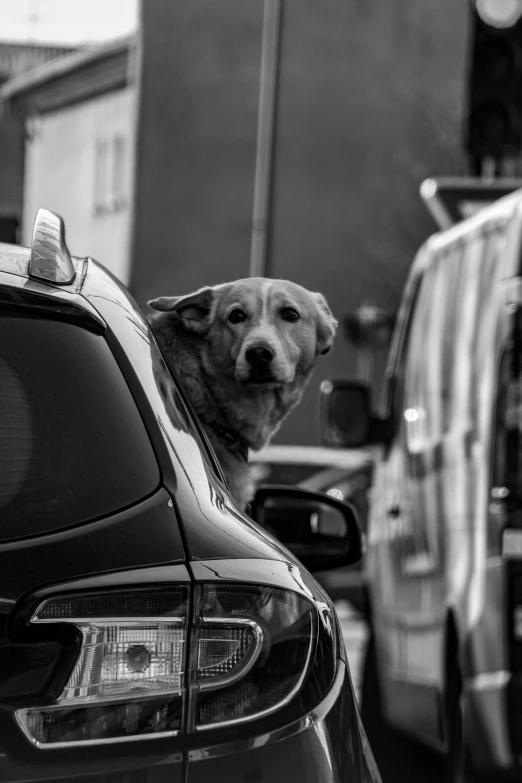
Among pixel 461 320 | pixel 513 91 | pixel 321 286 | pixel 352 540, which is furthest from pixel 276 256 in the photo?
pixel 352 540

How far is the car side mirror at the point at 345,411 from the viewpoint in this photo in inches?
281

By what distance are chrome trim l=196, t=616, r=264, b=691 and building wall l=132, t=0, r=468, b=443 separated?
1158 inches

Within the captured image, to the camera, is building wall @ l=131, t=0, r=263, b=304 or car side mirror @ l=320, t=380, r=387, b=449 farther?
building wall @ l=131, t=0, r=263, b=304

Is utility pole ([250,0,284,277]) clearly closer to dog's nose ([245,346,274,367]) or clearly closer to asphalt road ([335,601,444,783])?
asphalt road ([335,601,444,783])

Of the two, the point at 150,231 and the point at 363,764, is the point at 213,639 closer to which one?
the point at 363,764

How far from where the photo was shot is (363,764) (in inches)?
107

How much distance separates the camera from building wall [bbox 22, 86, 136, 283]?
3375 centimetres

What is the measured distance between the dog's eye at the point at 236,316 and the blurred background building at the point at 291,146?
88.8 ft

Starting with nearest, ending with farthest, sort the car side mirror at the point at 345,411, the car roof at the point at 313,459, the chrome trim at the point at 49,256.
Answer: the chrome trim at the point at 49,256
the car side mirror at the point at 345,411
the car roof at the point at 313,459

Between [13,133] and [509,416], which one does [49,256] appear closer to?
[509,416]

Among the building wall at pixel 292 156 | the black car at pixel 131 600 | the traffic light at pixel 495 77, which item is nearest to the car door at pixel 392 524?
the traffic light at pixel 495 77

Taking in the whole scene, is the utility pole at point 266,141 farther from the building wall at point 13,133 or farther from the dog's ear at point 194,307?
the dog's ear at point 194,307

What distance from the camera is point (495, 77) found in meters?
9.25

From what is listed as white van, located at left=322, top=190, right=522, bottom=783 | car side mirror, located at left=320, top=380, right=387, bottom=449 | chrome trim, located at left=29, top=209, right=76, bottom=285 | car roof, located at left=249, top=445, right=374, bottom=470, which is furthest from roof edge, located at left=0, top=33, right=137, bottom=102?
chrome trim, located at left=29, top=209, right=76, bottom=285
